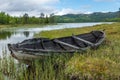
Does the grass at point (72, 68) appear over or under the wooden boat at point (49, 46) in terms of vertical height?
under

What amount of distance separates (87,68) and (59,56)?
258 centimetres

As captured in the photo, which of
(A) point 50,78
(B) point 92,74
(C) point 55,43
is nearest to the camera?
Result: (A) point 50,78

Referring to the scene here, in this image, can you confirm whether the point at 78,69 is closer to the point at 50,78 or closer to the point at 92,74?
the point at 92,74

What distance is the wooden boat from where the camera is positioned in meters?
17.1

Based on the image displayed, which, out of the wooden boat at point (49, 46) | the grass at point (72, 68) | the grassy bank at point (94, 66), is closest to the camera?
the grass at point (72, 68)

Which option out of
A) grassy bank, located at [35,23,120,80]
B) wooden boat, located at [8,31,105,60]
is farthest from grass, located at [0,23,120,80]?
wooden boat, located at [8,31,105,60]

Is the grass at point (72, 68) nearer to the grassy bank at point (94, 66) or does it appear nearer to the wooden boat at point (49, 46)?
the grassy bank at point (94, 66)

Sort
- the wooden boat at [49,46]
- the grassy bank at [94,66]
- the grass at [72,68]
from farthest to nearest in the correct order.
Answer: the wooden boat at [49,46] → the grassy bank at [94,66] → the grass at [72,68]

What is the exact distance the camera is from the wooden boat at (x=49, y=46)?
56.1 ft

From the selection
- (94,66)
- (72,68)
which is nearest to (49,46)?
(72,68)

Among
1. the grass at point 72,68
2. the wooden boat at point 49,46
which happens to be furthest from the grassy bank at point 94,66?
the wooden boat at point 49,46

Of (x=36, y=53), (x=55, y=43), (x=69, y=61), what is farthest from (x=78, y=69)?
(x=55, y=43)

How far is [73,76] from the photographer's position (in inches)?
569

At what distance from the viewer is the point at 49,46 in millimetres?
20984
